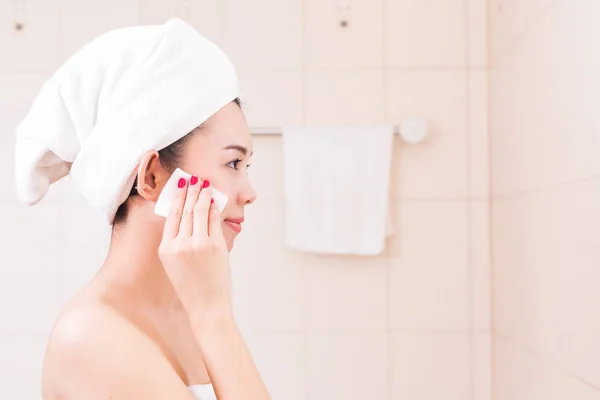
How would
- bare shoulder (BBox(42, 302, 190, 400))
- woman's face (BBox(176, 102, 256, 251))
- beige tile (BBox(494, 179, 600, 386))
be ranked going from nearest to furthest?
bare shoulder (BBox(42, 302, 190, 400)) < woman's face (BBox(176, 102, 256, 251)) < beige tile (BBox(494, 179, 600, 386))

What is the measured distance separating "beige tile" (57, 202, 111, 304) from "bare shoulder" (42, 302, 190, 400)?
96 centimetres

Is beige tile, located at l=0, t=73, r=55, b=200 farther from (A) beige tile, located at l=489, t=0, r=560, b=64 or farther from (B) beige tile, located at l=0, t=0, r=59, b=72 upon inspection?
(A) beige tile, located at l=489, t=0, r=560, b=64

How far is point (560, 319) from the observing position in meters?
1.34

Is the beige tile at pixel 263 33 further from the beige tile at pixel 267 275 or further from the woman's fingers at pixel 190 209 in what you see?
the woman's fingers at pixel 190 209

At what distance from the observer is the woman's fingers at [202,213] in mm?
896

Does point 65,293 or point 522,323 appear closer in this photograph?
point 522,323

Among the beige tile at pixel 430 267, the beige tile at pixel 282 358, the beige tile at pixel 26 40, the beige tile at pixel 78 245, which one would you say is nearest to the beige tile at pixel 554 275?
the beige tile at pixel 430 267

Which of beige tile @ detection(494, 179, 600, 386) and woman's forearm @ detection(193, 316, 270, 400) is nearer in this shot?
woman's forearm @ detection(193, 316, 270, 400)

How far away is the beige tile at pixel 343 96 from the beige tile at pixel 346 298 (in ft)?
1.29

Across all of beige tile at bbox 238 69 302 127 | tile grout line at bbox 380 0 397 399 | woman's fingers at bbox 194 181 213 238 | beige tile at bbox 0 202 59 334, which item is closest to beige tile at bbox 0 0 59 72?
beige tile at bbox 0 202 59 334

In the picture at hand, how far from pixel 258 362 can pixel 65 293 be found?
0.56m

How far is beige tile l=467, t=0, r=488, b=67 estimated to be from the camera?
1.88 m

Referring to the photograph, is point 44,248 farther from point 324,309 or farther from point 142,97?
point 142,97

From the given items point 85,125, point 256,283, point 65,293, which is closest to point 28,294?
point 65,293
